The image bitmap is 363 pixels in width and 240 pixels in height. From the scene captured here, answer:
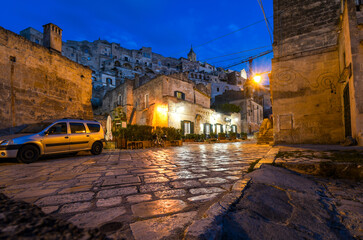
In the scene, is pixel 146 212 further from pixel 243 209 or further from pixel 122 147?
pixel 122 147

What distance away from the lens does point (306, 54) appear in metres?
9.16

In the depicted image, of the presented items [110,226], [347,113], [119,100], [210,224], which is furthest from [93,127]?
[119,100]

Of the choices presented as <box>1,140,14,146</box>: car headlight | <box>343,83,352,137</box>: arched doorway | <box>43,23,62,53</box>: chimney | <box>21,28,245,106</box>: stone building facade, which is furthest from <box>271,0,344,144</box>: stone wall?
<box>21,28,245,106</box>: stone building facade

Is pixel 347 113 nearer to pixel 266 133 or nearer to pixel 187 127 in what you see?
pixel 266 133

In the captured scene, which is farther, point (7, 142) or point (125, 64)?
point (125, 64)

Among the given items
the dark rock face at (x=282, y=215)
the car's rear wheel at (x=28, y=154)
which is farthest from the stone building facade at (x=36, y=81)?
the dark rock face at (x=282, y=215)

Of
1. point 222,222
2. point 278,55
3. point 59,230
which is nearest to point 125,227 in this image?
point 59,230

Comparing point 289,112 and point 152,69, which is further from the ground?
point 152,69

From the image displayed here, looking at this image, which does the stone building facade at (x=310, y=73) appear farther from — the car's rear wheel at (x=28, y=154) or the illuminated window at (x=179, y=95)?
the illuminated window at (x=179, y=95)

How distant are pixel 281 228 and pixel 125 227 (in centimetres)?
134

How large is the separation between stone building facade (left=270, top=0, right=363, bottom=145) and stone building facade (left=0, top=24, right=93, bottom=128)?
508 inches

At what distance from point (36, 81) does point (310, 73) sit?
1473 cm

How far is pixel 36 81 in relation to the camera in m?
9.40

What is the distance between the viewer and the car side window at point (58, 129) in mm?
6638
